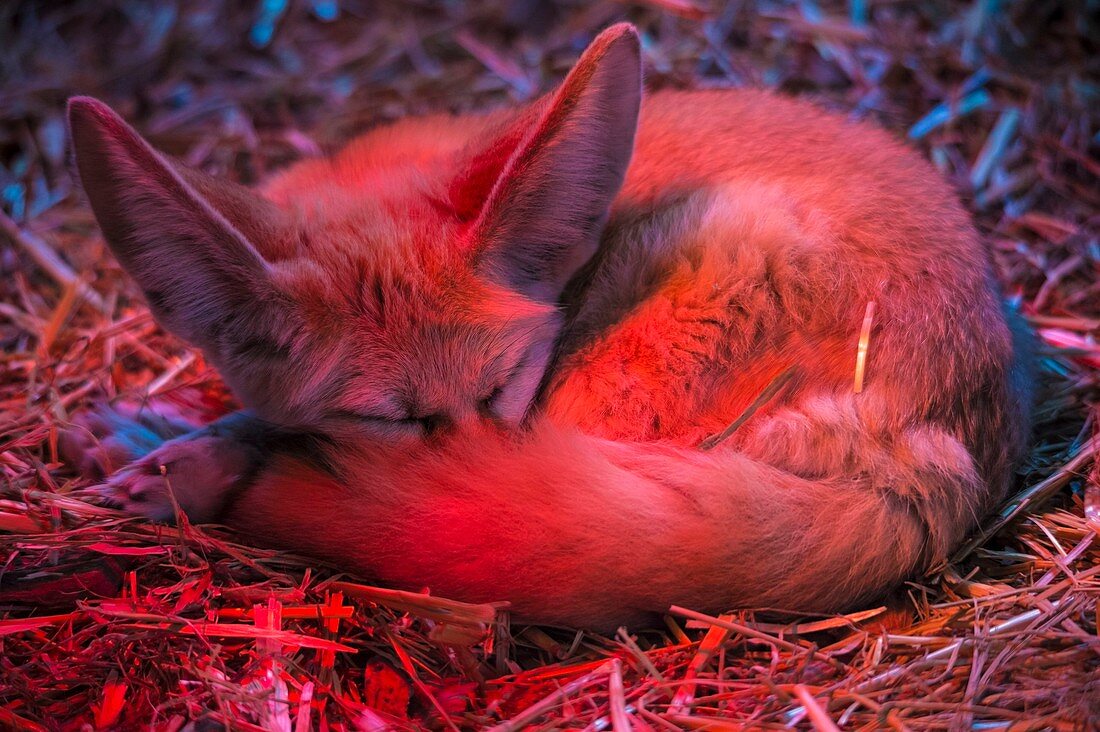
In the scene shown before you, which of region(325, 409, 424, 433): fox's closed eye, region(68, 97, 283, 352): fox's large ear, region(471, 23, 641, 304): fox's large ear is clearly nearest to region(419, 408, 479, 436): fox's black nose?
region(325, 409, 424, 433): fox's closed eye

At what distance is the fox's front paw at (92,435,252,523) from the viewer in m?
2.09

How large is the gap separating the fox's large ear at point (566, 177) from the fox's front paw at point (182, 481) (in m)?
0.86

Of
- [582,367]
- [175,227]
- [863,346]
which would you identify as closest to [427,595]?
[582,367]

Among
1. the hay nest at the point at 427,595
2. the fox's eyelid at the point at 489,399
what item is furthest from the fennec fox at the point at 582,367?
the hay nest at the point at 427,595

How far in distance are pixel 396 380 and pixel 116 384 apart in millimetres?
1393

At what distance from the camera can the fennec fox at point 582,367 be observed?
5.75 feet

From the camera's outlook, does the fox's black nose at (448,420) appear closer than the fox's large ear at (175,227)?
No

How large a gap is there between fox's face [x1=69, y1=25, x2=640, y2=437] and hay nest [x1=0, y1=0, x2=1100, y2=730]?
0.44 meters

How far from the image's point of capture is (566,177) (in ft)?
6.23

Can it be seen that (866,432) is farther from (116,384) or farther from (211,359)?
(116,384)

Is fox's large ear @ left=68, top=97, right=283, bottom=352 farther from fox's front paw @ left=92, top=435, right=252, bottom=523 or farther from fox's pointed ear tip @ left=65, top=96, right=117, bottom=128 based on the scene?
fox's front paw @ left=92, top=435, right=252, bottom=523

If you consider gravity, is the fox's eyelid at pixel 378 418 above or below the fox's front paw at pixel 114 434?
above

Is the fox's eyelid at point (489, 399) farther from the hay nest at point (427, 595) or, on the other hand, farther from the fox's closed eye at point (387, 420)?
the hay nest at point (427, 595)

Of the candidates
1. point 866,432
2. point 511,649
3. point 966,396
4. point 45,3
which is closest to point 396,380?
point 511,649
